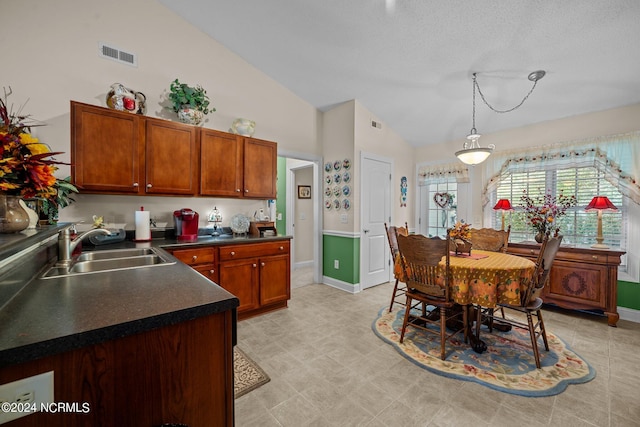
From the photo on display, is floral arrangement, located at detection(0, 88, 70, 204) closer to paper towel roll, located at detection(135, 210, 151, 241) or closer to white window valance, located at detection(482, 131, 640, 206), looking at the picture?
paper towel roll, located at detection(135, 210, 151, 241)

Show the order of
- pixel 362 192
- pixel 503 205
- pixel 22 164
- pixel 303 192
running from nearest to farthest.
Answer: pixel 22 164, pixel 503 205, pixel 362 192, pixel 303 192

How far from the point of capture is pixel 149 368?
0.78 metres

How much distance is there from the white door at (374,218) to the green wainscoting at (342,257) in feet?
0.42

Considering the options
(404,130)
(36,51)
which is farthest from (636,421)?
(36,51)

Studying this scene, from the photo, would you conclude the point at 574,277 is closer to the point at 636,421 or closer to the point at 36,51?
the point at 636,421

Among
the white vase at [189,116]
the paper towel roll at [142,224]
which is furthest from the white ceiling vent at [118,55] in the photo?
the paper towel roll at [142,224]

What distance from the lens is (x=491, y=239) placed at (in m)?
3.07

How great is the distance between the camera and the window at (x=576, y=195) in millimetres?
3133

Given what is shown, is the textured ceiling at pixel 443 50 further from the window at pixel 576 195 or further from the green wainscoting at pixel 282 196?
the green wainscoting at pixel 282 196

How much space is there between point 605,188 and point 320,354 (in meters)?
3.88

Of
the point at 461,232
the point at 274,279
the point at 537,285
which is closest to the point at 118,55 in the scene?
the point at 274,279

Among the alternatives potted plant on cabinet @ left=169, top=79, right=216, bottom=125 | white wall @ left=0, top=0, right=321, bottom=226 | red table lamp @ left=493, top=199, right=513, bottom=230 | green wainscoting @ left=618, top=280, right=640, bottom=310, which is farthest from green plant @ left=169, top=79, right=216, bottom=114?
green wainscoting @ left=618, top=280, right=640, bottom=310

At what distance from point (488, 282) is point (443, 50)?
224 cm

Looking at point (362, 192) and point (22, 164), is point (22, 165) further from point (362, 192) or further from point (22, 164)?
point (362, 192)
